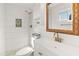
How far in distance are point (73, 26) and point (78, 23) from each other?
0.21ft

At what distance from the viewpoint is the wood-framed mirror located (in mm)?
851

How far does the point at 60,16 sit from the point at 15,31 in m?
0.59

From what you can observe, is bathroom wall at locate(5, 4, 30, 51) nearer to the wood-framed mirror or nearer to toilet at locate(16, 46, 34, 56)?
toilet at locate(16, 46, 34, 56)

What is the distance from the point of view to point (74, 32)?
0.86 m

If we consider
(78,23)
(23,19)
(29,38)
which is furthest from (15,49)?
(78,23)

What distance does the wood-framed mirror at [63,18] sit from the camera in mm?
851

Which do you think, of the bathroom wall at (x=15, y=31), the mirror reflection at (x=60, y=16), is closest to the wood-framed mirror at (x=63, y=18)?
the mirror reflection at (x=60, y=16)

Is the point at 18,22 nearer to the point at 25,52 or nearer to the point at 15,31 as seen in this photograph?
the point at 15,31

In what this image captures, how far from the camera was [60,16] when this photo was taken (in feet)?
3.50

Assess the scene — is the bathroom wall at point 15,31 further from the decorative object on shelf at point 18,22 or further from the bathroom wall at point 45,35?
the bathroom wall at point 45,35

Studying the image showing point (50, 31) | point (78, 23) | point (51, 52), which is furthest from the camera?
point (50, 31)

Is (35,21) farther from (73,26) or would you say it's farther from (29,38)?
(73,26)

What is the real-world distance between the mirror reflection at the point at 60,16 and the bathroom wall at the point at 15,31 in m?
0.29

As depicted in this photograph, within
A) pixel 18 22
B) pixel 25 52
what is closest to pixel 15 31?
pixel 18 22
